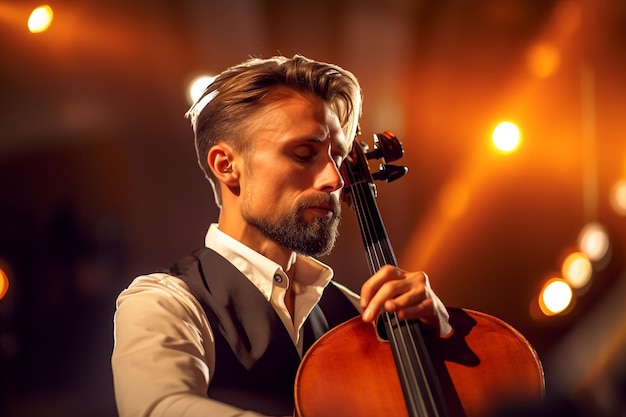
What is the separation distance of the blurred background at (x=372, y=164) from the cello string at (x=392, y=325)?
0.55 metres

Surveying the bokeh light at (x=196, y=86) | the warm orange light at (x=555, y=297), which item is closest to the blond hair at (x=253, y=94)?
the bokeh light at (x=196, y=86)

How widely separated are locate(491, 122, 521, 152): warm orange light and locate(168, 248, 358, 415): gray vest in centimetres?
174

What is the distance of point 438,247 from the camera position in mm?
2932

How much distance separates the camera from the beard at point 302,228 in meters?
1.65

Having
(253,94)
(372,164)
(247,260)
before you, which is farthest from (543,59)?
(247,260)

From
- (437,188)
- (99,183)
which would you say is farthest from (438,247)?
(99,183)

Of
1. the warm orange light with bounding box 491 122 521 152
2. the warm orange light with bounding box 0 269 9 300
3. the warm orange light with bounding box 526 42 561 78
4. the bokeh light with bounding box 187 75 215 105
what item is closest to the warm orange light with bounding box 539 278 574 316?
the warm orange light with bounding box 491 122 521 152

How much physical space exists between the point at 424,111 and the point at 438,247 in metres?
0.63

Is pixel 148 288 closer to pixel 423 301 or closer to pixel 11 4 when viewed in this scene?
Answer: pixel 423 301

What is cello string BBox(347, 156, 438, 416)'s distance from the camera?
3.91ft

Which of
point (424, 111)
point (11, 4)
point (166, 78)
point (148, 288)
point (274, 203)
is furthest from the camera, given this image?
point (424, 111)

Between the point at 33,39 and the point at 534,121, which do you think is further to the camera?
the point at 534,121

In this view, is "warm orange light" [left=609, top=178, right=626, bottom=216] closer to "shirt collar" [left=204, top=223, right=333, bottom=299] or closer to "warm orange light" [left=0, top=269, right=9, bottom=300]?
"shirt collar" [left=204, top=223, right=333, bottom=299]

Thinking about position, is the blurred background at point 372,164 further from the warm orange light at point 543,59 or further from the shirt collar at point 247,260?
the shirt collar at point 247,260
